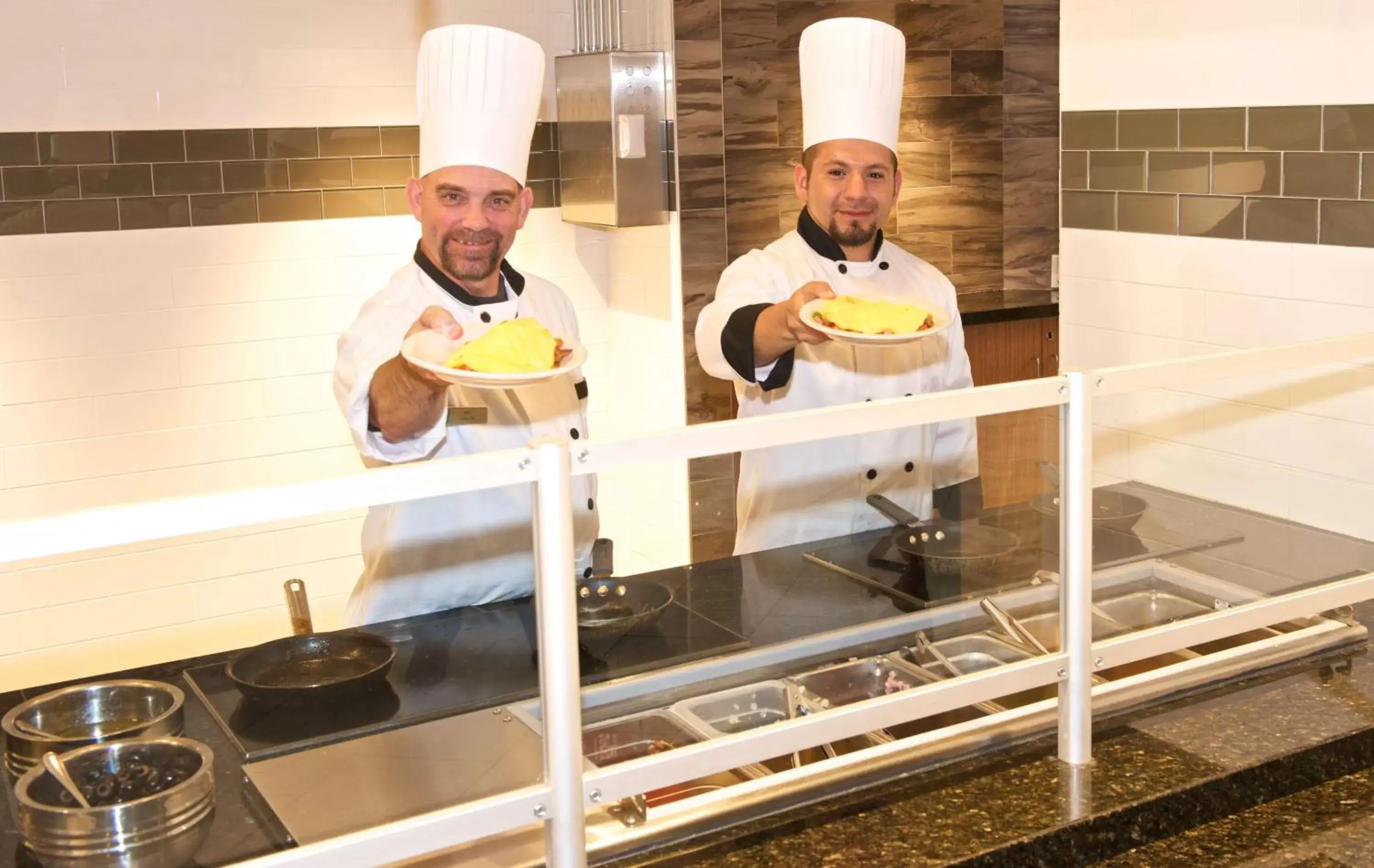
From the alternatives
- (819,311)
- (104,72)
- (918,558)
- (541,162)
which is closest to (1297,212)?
(819,311)

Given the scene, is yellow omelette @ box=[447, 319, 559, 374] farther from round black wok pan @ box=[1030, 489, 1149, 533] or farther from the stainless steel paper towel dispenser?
the stainless steel paper towel dispenser

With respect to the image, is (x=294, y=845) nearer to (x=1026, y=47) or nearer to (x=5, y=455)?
(x=5, y=455)

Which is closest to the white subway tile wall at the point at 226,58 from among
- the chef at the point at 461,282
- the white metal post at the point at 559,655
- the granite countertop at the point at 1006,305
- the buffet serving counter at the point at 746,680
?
the granite countertop at the point at 1006,305

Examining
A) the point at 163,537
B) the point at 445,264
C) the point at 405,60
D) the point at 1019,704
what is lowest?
the point at 1019,704

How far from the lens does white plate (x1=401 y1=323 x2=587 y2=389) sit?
6.02 feet

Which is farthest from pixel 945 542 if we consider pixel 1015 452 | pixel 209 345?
pixel 209 345

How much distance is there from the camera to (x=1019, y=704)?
1713mm

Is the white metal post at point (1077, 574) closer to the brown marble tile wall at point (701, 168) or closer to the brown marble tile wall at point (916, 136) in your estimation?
the brown marble tile wall at point (701, 168)

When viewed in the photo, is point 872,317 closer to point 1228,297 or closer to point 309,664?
point 1228,297

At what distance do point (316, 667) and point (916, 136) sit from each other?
3762 millimetres

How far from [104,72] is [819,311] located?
2.43 m

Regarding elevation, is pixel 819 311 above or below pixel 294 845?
above

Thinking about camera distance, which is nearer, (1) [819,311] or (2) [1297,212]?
(1) [819,311]

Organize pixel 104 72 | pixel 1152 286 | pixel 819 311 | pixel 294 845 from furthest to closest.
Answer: pixel 104 72
pixel 1152 286
pixel 819 311
pixel 294 845
